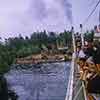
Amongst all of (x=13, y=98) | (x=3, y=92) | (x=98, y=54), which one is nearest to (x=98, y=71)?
(x=98, y=54)

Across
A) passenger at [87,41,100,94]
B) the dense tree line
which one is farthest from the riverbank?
passenger at [87,41,100,94]

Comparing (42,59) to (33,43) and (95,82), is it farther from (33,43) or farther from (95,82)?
(95,82)

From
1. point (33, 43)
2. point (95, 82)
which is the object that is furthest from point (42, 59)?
point (95, 82)

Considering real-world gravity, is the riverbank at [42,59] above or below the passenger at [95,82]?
below

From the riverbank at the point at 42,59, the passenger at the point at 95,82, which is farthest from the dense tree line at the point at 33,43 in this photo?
the passenger at the point at 95,82

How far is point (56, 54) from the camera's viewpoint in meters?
83.2

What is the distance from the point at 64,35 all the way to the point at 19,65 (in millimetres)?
18797

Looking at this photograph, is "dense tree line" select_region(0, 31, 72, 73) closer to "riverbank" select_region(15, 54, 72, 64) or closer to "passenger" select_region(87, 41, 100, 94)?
"riverbank" select_region(15, 54, 72, 64)

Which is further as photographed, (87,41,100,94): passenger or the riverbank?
Result: the riverbank

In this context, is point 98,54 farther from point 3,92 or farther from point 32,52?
point 32,52

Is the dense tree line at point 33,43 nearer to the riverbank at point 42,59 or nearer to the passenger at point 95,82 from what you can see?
the riverbank at point 42,59

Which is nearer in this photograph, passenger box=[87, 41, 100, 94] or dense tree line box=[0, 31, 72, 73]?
passenger box=[87, 41, 100, 94]

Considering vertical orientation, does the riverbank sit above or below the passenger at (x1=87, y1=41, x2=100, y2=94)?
below

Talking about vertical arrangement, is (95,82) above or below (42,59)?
above
